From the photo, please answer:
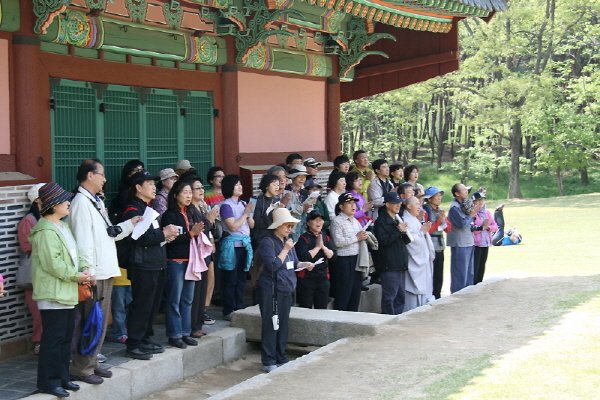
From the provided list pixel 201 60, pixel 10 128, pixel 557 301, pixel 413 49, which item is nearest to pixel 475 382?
pixel 557 301

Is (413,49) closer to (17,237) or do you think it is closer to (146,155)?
(146,155)

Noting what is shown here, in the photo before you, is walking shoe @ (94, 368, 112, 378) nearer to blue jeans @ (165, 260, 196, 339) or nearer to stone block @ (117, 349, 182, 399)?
stone block @ (117, 349, 182, 399)

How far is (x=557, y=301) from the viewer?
8.66 m

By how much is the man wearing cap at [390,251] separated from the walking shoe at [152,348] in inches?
128

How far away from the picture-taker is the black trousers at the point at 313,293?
8242mm

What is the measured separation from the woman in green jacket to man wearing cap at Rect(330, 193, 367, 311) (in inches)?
149

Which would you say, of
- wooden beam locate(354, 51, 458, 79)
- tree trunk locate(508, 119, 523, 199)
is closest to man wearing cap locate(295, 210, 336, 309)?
wooden beam locate(354, 51, 458, 79)

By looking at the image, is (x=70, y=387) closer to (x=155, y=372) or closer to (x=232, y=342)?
(x=155, y=372)

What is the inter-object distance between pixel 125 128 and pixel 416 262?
3970 millimetres

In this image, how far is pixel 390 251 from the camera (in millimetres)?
8797

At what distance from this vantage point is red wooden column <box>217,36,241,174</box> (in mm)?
9594

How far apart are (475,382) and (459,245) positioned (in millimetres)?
5298

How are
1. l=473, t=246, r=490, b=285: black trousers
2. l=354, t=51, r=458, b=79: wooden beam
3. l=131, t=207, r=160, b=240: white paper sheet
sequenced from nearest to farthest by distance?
l=131, t=207, r=160, b=240: white paper sheet < l=473, t=246, r=490, b=285: black trousers < l=354, t=51, r=458, b=79: wooden beam

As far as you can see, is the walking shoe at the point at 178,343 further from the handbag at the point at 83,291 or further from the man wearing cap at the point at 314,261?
the man wearing cap at the point at 314,261
